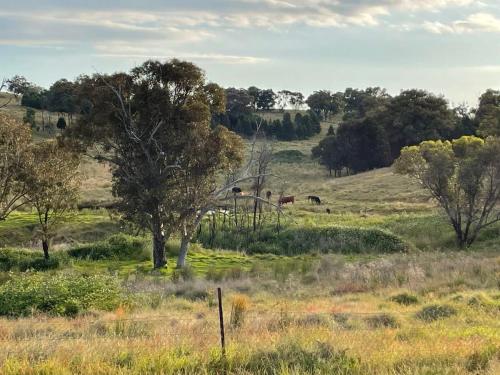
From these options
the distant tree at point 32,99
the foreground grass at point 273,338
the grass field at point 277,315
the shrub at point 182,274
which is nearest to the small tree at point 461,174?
the grass field at point 277,315

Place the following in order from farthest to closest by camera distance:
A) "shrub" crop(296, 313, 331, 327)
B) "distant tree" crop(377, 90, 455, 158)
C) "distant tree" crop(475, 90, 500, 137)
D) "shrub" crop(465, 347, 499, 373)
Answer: "distant tree" crop(377, 90, 455, 158) → "distant tree" crop(475, 90, 500, 137) → "shrub" crop(296, 313, 331, 327) → "shrub" crop(465, 347, 499, 373)

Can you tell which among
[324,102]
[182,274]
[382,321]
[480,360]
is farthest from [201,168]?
[324,102]

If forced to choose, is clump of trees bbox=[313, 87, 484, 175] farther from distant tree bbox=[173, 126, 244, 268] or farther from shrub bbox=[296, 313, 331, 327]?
shrub bbox=[296, 313, 331, 327]

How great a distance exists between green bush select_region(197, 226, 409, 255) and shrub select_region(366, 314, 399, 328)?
19.6 meters

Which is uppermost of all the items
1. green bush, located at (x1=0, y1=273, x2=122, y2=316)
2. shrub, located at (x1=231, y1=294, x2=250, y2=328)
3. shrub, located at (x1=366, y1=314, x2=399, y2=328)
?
shrub, located at (x1=231, y1=294, x2=250, y2=328)

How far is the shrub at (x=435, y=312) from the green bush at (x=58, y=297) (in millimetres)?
7420

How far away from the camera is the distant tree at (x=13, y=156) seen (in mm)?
25922

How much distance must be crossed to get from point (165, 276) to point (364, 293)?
8.51 m

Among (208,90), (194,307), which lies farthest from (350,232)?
(194,307)

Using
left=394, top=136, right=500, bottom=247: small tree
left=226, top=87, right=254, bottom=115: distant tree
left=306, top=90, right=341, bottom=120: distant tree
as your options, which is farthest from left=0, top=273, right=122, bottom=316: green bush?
left=306, top=90, right=341, bottom=120: distant tree

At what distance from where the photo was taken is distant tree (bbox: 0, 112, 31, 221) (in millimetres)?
25922

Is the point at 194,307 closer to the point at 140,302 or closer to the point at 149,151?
the point at 140,302

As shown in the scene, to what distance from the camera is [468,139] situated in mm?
32094

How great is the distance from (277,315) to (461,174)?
75.1 ft
